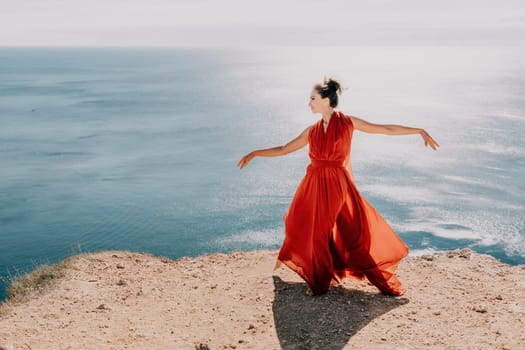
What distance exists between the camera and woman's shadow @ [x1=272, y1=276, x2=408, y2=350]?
18.5 feet

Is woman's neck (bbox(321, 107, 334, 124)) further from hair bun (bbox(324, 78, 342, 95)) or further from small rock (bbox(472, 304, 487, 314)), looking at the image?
small rock (bbox(472, 304, 487, 314))

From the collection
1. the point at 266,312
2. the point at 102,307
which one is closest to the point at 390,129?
the point at 266,312

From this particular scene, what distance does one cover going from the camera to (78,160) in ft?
174

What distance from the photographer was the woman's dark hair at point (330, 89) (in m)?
6.16

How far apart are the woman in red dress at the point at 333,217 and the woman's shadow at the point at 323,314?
8.5 inches

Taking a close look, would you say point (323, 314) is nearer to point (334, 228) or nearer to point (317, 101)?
point (334, 228)

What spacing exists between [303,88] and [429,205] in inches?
3475

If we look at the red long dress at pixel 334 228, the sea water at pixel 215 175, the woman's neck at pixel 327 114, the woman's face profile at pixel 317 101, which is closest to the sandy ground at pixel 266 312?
the red long dress at pixel 334 228

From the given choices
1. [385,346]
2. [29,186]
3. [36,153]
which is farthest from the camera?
[36,153]

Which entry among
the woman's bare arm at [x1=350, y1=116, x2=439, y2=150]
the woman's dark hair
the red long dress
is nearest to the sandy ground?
the red long dress

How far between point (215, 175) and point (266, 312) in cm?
4380

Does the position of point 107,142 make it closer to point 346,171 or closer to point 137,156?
point 137,156

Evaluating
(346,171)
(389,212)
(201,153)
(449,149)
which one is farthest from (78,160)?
(346,171)

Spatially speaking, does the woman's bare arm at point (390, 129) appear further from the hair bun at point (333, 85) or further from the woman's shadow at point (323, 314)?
the woman's shadow at point (323, 314)
